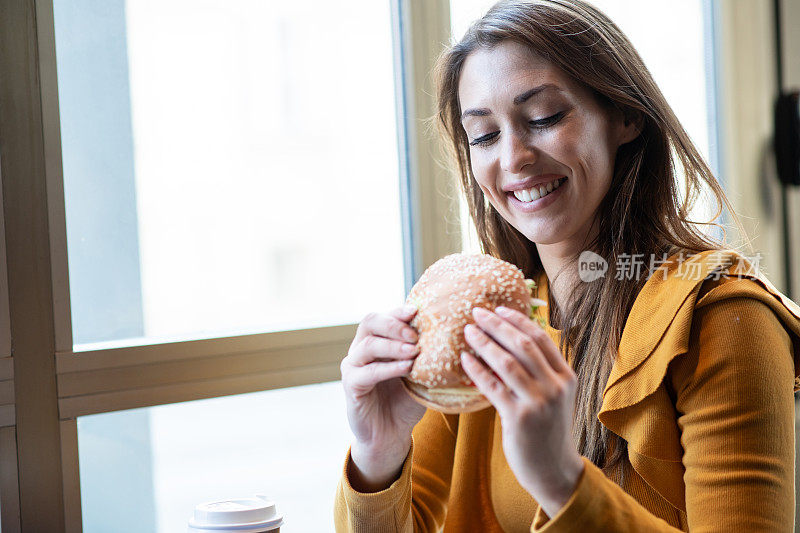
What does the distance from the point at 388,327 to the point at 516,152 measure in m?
0.37

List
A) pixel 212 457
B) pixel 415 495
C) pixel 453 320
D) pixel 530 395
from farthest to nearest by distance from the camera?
pixel 212 457 < pixel 415 495 < pixel 453 320 < pixel 530 395

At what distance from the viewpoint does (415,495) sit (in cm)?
139

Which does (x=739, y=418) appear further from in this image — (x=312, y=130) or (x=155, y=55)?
(x=155, y=55)

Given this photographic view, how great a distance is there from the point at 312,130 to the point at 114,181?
50 centimetres

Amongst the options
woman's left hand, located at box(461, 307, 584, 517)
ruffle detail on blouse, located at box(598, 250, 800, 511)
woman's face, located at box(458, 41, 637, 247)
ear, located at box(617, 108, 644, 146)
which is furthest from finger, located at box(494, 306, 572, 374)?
ear, located at box(617, 108, 644, 146)

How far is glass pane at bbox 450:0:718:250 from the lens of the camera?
224 cm

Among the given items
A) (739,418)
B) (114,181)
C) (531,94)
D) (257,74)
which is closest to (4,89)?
(114,181)

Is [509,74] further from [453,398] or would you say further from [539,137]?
[453,398]

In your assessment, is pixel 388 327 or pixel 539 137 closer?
pixel 388 327

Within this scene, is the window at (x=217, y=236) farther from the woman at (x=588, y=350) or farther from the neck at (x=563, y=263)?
the neck at (x=563, y=263)

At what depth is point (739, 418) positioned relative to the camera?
102 centimetres

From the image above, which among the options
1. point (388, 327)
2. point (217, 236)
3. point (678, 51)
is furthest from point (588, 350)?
point (678, 51)

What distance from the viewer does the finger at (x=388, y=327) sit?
1.02 metres

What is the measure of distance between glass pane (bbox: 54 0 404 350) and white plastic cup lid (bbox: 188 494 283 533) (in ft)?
1.57
